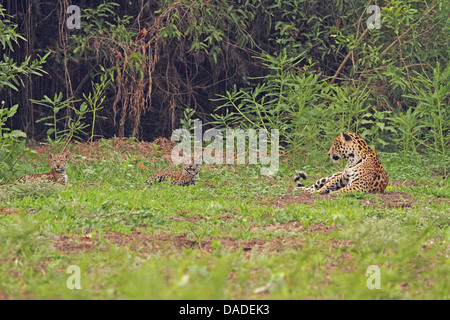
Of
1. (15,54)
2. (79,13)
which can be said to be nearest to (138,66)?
(79,13)

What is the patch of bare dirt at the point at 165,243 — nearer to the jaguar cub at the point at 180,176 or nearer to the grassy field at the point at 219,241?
the grassy field at the point at 219,241

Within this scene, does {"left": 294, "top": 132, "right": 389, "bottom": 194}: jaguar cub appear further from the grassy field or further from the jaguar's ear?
the grassy field

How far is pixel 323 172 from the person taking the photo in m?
10.0

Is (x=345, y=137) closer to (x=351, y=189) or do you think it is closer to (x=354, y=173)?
(x=354, y=173)

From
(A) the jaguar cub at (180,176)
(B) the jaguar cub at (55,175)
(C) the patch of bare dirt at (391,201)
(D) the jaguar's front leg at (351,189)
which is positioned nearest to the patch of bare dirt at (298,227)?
(C) the patch of bare dirt at (391,201)

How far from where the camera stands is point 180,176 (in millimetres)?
9062

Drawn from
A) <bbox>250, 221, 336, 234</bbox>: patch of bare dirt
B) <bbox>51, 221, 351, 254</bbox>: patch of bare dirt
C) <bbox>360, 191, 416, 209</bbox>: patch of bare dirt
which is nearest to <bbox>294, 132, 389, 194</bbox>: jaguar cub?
<bbox>360, 191, 416, 209</bbox>: patch of bare dirt

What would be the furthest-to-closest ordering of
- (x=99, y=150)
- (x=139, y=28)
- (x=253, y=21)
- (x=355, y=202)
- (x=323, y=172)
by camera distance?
(x=253, y=21)
(x=139, y=28)
(x=99, y=150)
(x=323, y=172)
(x=355, y=202)

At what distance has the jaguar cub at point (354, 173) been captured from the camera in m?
8.04

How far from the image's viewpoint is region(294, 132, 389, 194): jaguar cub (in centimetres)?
804

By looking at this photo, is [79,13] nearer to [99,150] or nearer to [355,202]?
[99,150]

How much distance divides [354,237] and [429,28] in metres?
8.22

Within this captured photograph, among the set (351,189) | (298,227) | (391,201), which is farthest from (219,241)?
(351,189)

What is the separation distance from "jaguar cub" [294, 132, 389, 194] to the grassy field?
289 millimetres
